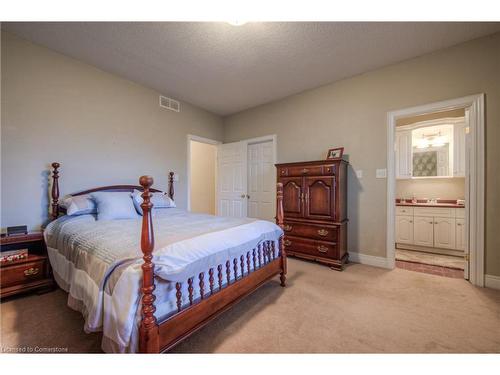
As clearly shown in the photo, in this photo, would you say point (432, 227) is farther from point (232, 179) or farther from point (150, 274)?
point (150, 274)

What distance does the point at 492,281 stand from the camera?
7.52ft

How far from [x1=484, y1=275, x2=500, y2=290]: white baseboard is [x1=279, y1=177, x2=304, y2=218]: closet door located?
6.87ft

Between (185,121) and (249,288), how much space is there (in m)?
3.34

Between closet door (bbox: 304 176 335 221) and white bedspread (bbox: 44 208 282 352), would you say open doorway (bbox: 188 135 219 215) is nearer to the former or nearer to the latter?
closet door (bbox: 304 176 335 221)

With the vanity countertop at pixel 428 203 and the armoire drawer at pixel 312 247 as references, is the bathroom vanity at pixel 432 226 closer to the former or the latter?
the vanity countertop at pixel 428 203

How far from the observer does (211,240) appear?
1529mm

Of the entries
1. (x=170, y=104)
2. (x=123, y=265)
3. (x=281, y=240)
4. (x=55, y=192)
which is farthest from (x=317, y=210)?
(x=55, y=192)

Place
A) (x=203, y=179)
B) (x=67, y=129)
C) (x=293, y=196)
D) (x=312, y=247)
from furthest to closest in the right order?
(x=203, y=179) → (x=293, y=196) → (x=312, y=247) → (x=67, y=129)

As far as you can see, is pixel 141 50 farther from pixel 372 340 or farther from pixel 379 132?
pixel 372 340

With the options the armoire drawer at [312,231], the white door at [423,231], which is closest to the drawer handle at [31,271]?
the armoire drawer at [312,231]

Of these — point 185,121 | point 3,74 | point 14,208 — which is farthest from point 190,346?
point 185,121

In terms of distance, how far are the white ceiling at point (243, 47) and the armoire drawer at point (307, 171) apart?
1.37 meters

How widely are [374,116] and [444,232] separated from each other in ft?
7.61

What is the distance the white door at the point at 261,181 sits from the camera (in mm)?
4145
